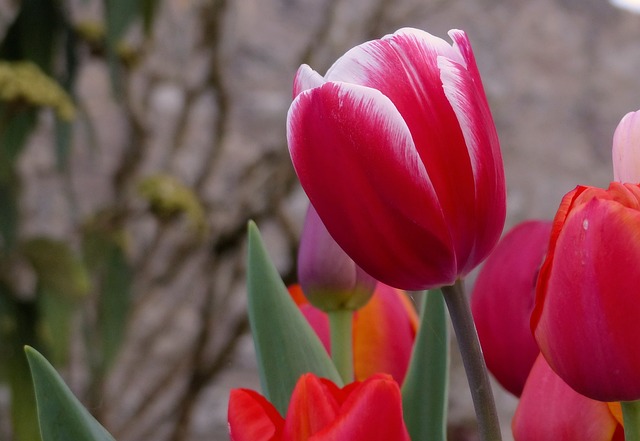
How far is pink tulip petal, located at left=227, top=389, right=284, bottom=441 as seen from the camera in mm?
168

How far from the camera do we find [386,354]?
0.87 feet

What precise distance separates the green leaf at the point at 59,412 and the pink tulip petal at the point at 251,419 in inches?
1.7

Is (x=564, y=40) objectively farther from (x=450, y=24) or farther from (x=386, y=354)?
(x=386, y=354)

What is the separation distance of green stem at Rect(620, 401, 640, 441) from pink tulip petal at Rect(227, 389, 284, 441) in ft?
0.21

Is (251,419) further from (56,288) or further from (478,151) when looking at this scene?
(56,288)

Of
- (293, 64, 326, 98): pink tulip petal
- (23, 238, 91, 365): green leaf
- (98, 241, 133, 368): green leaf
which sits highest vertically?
(293, 64, 326, 98): pink tulip petal

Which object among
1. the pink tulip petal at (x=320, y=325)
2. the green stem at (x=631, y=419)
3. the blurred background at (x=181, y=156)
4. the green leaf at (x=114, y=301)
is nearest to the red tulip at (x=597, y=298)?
the green stem at (x=631, y=419)

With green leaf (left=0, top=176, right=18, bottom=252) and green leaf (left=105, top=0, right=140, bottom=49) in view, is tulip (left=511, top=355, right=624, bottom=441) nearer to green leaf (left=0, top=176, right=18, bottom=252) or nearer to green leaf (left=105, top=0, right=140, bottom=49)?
green leaf (left=105, top=0, right=140, bottom=49)

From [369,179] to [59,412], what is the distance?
0.09 m

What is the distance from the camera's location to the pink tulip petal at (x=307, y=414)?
0.16 m

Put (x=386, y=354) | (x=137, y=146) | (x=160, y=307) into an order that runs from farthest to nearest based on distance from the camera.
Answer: (x=160, y=307), (x=137, y=146), (x=386, y=354)

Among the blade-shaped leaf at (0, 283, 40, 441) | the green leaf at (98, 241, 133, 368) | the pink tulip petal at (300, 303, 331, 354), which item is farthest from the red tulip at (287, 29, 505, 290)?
the green leaf at (98, 241, 133, 368)

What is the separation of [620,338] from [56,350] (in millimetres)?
1116

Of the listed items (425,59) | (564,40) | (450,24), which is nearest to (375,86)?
(425,59)
